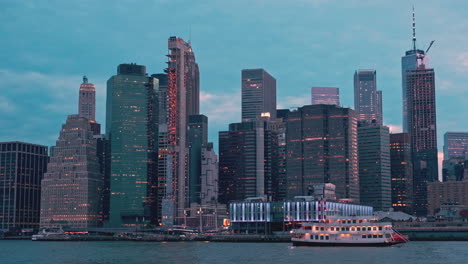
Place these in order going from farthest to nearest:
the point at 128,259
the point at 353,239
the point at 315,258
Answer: the point at 353,239 → the point at 128,259 → the point at 315,258

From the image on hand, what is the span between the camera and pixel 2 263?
15150 centimetres

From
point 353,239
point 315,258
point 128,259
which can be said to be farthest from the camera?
point 353,239

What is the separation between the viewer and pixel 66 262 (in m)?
150

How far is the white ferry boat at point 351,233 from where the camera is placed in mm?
180250

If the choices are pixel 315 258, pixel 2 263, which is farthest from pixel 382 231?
pixel 2 263

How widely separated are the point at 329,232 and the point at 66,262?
70.7m

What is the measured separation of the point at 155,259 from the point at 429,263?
5985 cm

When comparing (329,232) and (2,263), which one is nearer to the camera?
(2,263)

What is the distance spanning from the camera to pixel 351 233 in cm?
18150

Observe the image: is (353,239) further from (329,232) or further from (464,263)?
(464,263)

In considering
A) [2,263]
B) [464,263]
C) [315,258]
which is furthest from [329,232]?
[2,263]

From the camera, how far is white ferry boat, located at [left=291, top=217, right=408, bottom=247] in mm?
180250

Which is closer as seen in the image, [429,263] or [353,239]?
[429,263]

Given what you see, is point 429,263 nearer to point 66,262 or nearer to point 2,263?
point 66,262
